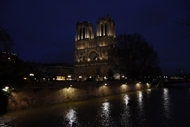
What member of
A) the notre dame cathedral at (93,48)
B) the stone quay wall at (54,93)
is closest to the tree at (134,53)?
the stone quay wall at (54,93)

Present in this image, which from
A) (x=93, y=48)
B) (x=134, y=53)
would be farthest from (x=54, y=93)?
(x=93, y=48)

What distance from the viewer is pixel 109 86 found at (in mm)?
48625

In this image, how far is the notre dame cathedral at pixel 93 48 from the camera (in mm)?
90375

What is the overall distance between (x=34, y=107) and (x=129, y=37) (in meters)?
41.5

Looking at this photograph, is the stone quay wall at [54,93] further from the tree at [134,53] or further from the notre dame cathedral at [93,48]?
the notre dame cathedral at [93,48]

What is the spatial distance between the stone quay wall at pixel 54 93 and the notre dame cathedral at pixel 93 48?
41881 millimetres

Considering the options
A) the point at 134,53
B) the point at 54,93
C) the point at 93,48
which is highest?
A: the point at 93,48

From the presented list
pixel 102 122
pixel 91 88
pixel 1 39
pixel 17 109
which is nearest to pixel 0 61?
pixel 1 39

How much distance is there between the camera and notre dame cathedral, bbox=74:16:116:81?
90.4 metres

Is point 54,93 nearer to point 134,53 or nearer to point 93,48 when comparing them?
point 134,53

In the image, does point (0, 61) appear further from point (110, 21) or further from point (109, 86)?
point (110, 21)

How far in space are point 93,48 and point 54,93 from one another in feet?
215

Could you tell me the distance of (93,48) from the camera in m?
95.3

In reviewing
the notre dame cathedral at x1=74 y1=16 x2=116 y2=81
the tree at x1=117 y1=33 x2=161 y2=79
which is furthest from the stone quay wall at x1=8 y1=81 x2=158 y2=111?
the notre dame cathedral at x1=74 y1=16 x2=116 y2=81
